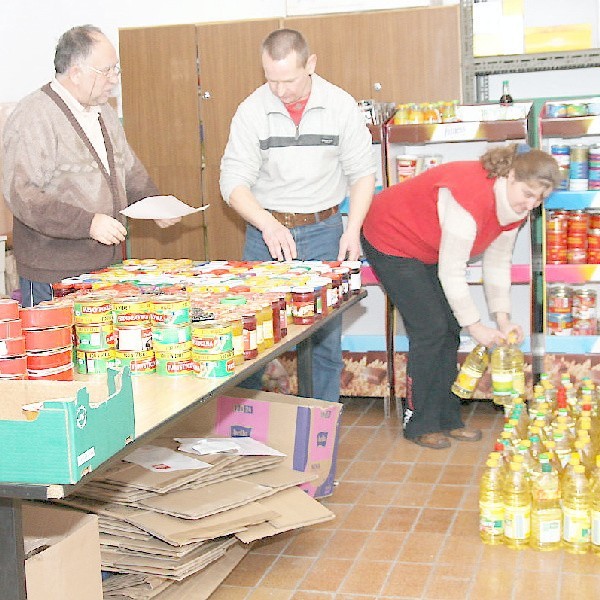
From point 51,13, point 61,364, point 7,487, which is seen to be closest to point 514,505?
point 61,364

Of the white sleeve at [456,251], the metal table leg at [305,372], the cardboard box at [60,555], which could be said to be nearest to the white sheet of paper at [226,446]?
the metal table leg at [305,372]

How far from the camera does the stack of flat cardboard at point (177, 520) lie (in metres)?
3.23

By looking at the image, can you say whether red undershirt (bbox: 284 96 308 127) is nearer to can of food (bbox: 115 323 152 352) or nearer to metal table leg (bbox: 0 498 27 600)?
can of food (bbox: 115 323 152 352)

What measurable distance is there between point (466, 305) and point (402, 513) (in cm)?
91

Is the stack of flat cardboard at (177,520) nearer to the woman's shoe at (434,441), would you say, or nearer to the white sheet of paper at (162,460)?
the white sheet of paper at (162,460)

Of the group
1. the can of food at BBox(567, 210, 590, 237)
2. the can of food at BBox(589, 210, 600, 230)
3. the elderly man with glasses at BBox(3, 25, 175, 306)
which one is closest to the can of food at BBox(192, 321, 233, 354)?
the elderly man with glasses at BBox(3, 25, 175, 306)

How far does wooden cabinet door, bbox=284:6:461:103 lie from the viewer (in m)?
5.90

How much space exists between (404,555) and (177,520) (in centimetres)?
87

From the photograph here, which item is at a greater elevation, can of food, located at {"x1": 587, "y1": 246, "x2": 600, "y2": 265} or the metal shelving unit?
the metal shelving unit

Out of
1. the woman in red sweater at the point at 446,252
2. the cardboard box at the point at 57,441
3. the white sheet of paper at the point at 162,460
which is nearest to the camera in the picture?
the cardboard box at the point at 57,441

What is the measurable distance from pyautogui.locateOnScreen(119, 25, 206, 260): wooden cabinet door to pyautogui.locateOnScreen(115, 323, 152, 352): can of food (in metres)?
3.51

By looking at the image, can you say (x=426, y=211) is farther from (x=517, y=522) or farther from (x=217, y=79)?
(x=217, y=79)

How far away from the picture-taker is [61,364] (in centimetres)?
271

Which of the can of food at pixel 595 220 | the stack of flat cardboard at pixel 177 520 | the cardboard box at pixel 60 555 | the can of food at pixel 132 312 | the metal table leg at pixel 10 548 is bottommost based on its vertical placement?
the stack of flat cardboard at pixel 177 520
